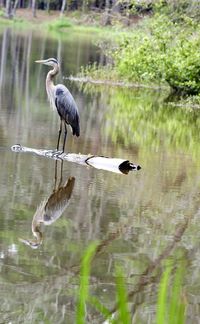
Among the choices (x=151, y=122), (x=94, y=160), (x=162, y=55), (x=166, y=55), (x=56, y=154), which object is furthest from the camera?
(x=166, y=55)

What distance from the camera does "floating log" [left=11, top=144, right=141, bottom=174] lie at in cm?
1030

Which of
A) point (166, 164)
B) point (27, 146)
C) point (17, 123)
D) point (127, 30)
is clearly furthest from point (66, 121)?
point (127, 30)

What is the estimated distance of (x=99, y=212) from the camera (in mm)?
7961

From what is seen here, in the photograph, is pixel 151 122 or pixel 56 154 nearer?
pixel 56 154

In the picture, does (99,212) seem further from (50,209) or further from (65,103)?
(65,103)

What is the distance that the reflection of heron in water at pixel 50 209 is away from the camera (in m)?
6.72

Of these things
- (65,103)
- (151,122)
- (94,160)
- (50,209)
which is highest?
(151,122)

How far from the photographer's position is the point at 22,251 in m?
6.21

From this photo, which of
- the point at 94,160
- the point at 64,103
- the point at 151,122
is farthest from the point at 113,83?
the point at 94,160

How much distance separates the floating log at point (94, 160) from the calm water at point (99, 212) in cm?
15

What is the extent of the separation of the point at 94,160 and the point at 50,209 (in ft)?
8.87

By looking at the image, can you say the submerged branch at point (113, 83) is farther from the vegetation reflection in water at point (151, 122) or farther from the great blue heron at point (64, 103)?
the great blue heron at point (64, 103)

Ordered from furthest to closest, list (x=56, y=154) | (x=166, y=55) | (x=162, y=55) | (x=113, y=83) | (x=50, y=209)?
1. (x=113, y=83)
2. (x=166, y=55)
3. (x=162, y=55)
4. (x=56, y=154)
5. (x=50, y=209)

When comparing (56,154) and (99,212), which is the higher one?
(56,154)
